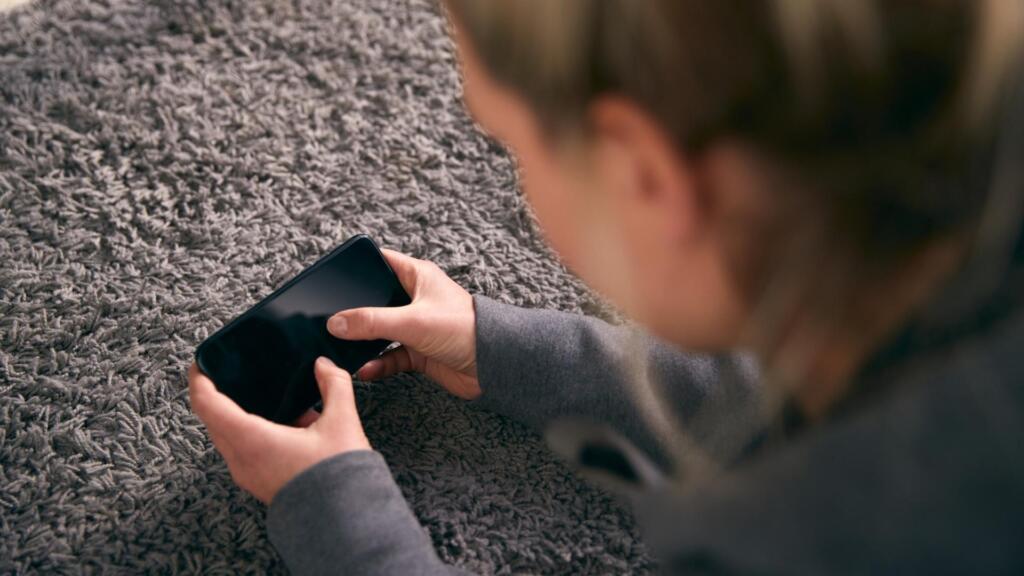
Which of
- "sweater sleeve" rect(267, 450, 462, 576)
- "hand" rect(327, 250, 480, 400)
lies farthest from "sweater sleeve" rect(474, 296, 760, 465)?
"sweater sleeve" rect(267, 450, 462, 576)

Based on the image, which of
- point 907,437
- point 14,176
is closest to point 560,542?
point 907,437

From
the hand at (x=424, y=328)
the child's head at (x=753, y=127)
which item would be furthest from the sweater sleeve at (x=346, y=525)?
the child's head at (x=753, y=127)

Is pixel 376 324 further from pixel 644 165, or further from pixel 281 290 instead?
pixel 644 165

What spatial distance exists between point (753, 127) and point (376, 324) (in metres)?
0.36

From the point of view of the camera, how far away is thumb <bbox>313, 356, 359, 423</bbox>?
23.1 inches

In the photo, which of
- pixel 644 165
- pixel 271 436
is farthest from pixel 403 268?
pixel 644 165

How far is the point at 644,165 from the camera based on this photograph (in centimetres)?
38

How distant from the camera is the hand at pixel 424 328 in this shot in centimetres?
62

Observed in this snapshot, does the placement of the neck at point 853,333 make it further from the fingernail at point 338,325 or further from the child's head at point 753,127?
the fingernail at point 338,325

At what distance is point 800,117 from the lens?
0.33m

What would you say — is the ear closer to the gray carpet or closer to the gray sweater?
the gray sweater

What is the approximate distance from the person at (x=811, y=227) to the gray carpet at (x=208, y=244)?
203mm

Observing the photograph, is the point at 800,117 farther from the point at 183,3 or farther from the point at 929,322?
the point at 183,3

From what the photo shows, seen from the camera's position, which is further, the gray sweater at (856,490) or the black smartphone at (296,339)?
the black smartphone at (296,339)
